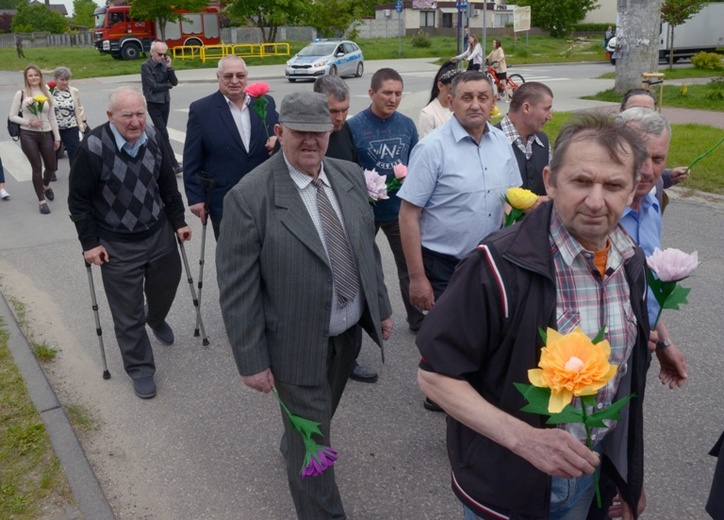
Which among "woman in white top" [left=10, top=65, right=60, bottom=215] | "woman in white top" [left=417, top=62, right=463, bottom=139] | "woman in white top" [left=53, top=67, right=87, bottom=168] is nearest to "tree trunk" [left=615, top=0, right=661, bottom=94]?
"woman in white top" [left=53, top=67, right=87, bottom=168]

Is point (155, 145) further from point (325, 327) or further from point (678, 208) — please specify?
point (678, 208)

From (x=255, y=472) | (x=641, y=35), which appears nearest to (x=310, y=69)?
(x=641, y=35)

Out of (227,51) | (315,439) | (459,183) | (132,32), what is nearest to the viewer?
(315,439)

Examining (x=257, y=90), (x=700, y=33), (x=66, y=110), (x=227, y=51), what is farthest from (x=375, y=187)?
(x=227, y=51)

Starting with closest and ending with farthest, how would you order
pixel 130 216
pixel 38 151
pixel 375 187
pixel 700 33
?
pixel 375 187
pixel 130 216
pixel 38 151
pixel 700 33

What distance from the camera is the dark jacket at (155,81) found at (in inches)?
488

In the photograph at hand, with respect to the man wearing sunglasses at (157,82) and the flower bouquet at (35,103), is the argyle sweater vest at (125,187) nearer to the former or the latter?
the flower bouquet at (35,103)

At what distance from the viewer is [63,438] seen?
4.41m

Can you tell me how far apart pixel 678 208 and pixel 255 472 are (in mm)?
7438

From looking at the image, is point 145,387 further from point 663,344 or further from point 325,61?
point 325,61

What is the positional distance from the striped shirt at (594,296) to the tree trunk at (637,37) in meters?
17.4

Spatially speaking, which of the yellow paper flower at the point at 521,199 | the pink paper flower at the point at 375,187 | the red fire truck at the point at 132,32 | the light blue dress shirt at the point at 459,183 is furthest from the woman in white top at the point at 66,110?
→ the red fire truck at the point at 132,32

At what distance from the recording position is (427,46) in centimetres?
4819

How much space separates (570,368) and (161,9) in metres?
42.9
